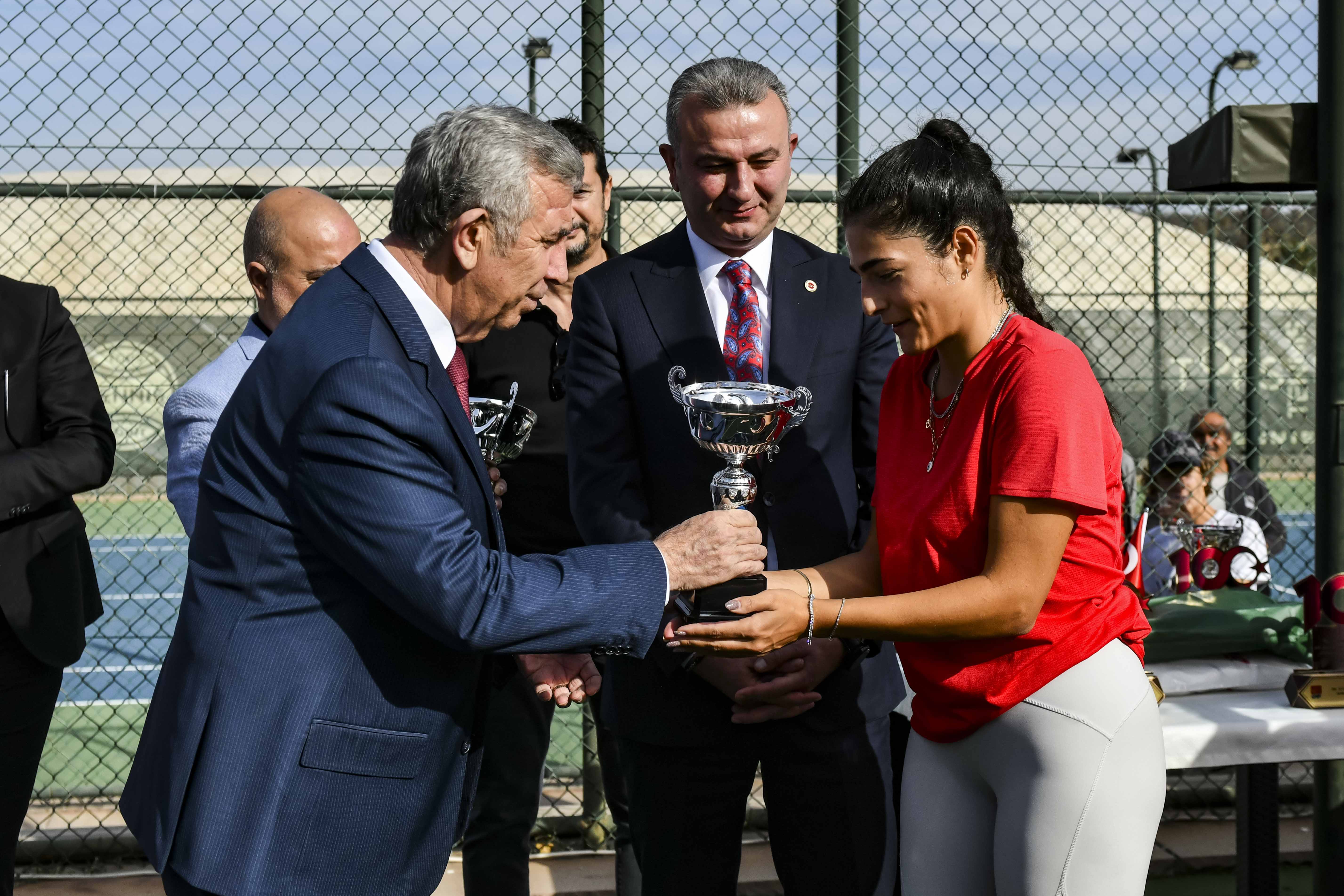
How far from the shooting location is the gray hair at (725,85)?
269 centimetres

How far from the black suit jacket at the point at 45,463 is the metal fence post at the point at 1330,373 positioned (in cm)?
365

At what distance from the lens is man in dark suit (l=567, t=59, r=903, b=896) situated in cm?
265

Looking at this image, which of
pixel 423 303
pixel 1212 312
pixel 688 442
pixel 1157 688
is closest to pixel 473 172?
pixel 423 303

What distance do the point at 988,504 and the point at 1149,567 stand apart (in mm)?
3235

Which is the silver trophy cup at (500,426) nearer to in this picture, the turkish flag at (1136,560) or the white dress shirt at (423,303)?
the white dress shirt at (423,303)

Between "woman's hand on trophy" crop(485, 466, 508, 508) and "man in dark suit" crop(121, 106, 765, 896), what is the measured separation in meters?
1.37

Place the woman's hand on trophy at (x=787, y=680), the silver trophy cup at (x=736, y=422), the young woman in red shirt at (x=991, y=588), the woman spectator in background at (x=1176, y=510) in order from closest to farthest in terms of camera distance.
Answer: the young woman in red shirt at (x=991, y=588) < the silver trophy cup at (x=736, y=422) < the woman's hand on trophy at (x=787, y=680) < the woman spectator in background at (x=1176, y=510)

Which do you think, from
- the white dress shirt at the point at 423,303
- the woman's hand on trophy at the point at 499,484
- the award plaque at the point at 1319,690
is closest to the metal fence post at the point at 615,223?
the woman's hand on trophy at the point at 499,484

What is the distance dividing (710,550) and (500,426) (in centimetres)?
118

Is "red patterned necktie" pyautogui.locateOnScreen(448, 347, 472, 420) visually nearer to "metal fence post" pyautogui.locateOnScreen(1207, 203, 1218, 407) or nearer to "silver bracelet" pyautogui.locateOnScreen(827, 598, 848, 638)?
"silver bracelet" pyautogui.locateOnScreen(827, 598, 848, 638)

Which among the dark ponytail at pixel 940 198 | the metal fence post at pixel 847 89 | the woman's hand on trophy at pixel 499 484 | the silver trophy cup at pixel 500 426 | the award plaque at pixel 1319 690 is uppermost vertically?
the metal fence post at pixel 847 89

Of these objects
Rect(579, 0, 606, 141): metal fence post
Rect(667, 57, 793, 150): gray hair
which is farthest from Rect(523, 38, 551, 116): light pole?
Rect(667, 57, 793, 150): gray hair

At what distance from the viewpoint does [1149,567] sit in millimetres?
4957

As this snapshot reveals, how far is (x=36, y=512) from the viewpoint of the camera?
3.17m
